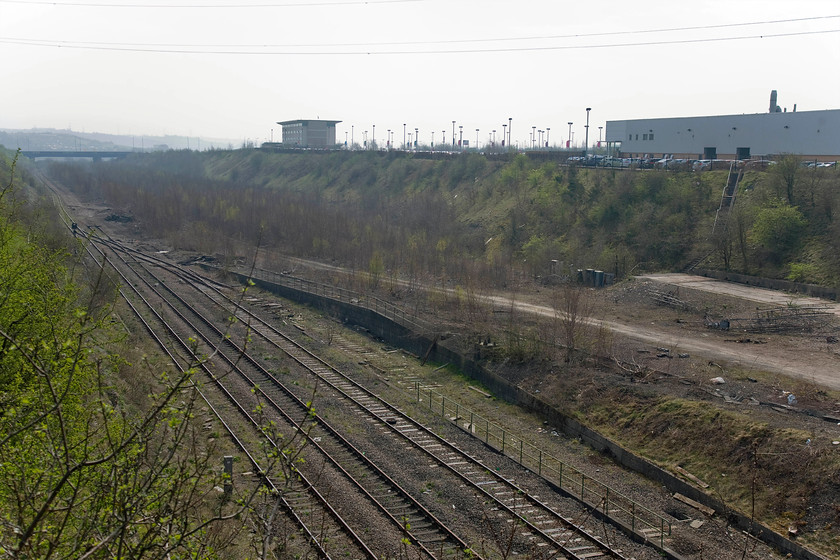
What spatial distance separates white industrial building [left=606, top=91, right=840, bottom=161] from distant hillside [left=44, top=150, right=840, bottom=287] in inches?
331

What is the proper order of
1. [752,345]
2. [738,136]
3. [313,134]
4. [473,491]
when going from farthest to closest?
[313,134], [738,136], [752,345], [473,491]

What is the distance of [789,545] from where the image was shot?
44.9 feet

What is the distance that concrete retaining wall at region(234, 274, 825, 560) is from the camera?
48.2 ft

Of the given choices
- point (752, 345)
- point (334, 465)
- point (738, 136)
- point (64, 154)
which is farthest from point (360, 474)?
point (64, 154)

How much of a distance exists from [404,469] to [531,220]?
33.7 metres

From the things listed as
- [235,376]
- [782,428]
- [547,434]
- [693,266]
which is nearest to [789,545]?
[782,428]

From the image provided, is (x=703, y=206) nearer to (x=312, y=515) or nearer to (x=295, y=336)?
(x=295, y=336)

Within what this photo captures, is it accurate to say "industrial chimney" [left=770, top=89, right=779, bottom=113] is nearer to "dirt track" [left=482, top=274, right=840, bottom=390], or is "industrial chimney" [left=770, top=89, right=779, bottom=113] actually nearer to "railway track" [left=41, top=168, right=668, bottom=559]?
"dirt track" [left=482, top=274, right=840, bottom=390]

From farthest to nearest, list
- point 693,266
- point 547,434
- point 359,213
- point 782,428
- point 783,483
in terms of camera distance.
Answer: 1. point 359,213
2. point 693,266
3. point 547,434
4. point 782,428
5. point 783,483

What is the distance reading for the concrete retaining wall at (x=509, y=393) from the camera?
14688 millimetres

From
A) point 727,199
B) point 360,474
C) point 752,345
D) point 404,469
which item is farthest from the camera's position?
point 727,199

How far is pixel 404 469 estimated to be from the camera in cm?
1712

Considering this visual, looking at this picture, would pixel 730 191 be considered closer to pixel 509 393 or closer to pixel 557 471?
pixel 509 393

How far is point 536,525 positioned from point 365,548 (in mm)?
3572
